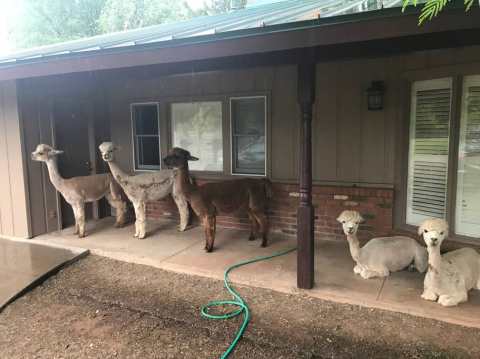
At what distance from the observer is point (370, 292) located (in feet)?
11.7

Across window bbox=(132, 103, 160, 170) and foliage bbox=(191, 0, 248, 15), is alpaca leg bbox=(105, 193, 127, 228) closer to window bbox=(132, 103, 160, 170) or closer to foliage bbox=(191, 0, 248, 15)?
window bbox=(132, 103, 160, 170)

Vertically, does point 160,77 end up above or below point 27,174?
above

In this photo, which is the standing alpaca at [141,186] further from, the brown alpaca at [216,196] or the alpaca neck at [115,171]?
the brown alpaca at [216,196]

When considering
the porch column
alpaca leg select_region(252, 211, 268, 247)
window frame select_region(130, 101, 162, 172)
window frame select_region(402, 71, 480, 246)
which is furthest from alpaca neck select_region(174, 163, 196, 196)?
window frame select_region(402, 71, 480, 246)

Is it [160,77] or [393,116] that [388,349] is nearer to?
[393,116]

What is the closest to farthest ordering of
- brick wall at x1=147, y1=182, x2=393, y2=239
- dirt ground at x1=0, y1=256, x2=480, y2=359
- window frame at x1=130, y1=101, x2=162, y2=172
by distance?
dirt ground at x1=0, y1=256, x2=480, y2=359
brick wall at x1=147, y1=182, x2=393, y2=239
window frame at x1=130, y1=101, x2=162, y2=172

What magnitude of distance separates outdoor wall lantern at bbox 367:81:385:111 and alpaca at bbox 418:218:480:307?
1837 millimetres

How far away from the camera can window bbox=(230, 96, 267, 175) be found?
5.59 m

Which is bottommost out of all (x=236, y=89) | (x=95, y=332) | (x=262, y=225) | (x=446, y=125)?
(x=95, y=332)

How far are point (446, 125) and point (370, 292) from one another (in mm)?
2066

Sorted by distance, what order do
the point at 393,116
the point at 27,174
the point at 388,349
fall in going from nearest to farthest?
the point at 388,349
the point at 393,116
the point at 27,174

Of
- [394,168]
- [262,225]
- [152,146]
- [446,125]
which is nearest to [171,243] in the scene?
[262,225]

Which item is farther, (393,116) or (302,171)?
(393,116)

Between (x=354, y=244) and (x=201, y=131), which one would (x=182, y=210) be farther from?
(x=354, y=244)
